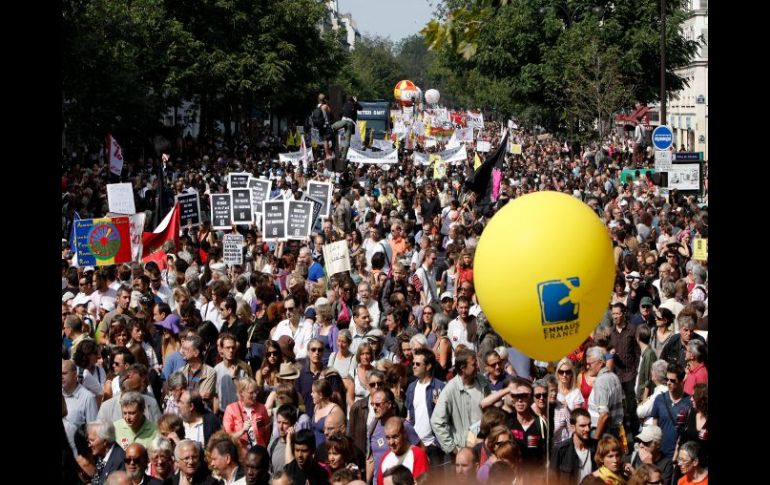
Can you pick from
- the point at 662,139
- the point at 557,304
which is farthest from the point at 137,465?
the point at 662,139

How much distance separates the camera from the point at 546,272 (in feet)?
18.1

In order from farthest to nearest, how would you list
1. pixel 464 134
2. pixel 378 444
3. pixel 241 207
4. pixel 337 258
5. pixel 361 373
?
1. pixel 464 134
2. pixel 241 207
3. pixel 337 258
4. pixel 361 373
5. pixel 378 444

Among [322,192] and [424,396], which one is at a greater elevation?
[322,192]

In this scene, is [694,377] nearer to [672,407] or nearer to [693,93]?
[672,407]

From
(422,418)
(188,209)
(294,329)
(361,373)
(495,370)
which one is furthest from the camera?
(188,209)

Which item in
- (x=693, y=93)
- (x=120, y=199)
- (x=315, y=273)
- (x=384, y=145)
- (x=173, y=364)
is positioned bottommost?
(x=173, y=364)

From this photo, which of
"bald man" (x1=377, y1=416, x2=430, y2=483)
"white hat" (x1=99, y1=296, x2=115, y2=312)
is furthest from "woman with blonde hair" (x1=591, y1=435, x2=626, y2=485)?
"white hat" (x1=99, y1=296, x2=115, y2=312)

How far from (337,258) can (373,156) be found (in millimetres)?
16121

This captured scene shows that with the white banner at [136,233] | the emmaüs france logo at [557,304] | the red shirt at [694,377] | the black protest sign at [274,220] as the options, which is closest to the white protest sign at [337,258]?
the black protest sign at [274,220]

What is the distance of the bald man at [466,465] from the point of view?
659 centimetres

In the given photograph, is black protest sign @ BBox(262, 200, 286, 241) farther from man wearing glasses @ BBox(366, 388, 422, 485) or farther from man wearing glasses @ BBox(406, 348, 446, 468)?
man wearing glasses @ BBox(366, 388, 422, 485)

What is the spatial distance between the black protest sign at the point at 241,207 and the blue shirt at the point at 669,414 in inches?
401
